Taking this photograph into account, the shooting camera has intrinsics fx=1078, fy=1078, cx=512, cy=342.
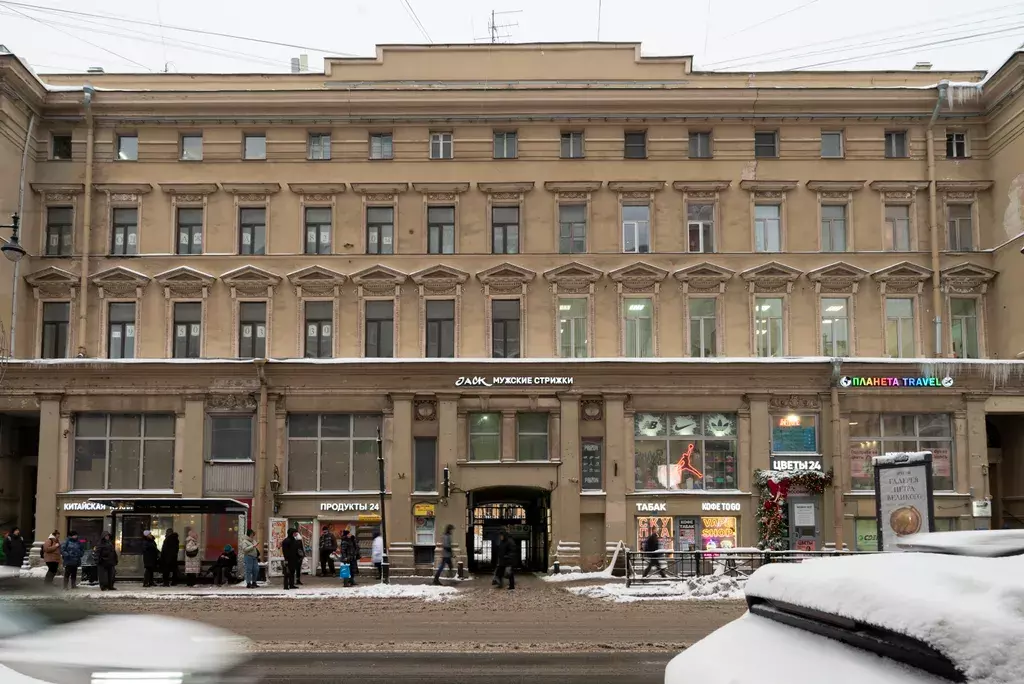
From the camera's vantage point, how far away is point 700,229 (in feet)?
124

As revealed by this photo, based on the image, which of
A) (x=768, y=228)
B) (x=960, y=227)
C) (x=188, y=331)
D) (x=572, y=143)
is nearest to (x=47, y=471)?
(x=188, y=331)

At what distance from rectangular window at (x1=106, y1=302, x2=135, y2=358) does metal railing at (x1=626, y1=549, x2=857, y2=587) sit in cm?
1904

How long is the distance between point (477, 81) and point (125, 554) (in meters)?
19.8

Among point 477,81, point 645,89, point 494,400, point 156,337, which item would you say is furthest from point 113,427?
point 645,89

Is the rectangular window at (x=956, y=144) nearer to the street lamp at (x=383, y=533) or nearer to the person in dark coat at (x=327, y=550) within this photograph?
the street lamp at (x=383, y=533)

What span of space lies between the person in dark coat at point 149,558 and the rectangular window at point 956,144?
2959 cm

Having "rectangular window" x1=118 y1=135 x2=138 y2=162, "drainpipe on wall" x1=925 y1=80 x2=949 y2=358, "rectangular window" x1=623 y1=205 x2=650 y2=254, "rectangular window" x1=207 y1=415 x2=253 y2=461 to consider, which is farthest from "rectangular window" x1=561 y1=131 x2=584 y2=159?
"rectangular window" x1=118 y1=135 x2=138 y2=162

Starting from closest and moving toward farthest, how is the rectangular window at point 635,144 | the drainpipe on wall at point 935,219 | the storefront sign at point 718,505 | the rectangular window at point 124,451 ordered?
the storefront sign at point 718,505 < the rectangular window at point 124,451 < the drainpipe on wall at point 935,219 < the rectangular window at point 635,144

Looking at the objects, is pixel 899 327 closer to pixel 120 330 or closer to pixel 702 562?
pixel 702 562

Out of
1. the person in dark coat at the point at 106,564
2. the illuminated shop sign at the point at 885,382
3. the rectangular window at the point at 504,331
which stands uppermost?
the rectangular window at the point at 504,331

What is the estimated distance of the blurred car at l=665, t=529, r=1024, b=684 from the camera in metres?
2.46

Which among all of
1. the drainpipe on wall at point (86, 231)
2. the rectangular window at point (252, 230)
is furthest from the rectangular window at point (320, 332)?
the drainpipe on wall at point (86, 231)

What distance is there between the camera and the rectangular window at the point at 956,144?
125ft

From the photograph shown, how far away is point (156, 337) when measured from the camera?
37.6 metres
